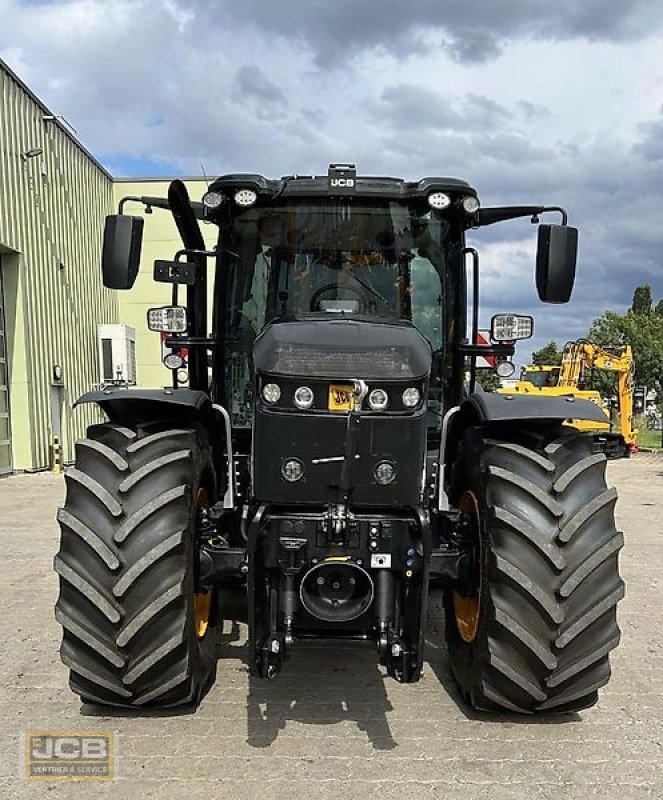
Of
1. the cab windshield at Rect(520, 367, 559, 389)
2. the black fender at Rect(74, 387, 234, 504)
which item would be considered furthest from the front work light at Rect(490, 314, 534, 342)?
the cab windshield at Rect(520, 367, 559, 389)

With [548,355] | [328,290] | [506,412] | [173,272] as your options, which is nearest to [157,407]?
[173,272]

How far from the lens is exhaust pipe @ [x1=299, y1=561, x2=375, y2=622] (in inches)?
136

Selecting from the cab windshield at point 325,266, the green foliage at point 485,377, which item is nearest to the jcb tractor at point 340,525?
the cab windshield at point 325,266

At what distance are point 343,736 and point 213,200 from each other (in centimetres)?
284

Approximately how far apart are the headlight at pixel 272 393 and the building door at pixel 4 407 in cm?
1380

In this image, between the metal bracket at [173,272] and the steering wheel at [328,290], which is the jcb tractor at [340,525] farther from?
the steering wheel at [328,290]

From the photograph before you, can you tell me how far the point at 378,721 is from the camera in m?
3.85

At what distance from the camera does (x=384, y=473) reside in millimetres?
3457

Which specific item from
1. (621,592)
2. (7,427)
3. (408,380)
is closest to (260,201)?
(408,380)

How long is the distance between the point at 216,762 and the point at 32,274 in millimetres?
15125

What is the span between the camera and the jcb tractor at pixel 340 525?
11.3 ft

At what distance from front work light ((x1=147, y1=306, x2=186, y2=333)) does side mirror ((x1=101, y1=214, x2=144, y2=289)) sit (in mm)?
478

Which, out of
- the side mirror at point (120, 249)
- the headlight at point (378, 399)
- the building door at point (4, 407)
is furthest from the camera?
the building door at point (4, 407)

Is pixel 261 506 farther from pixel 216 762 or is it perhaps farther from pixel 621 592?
pixel 621 592
